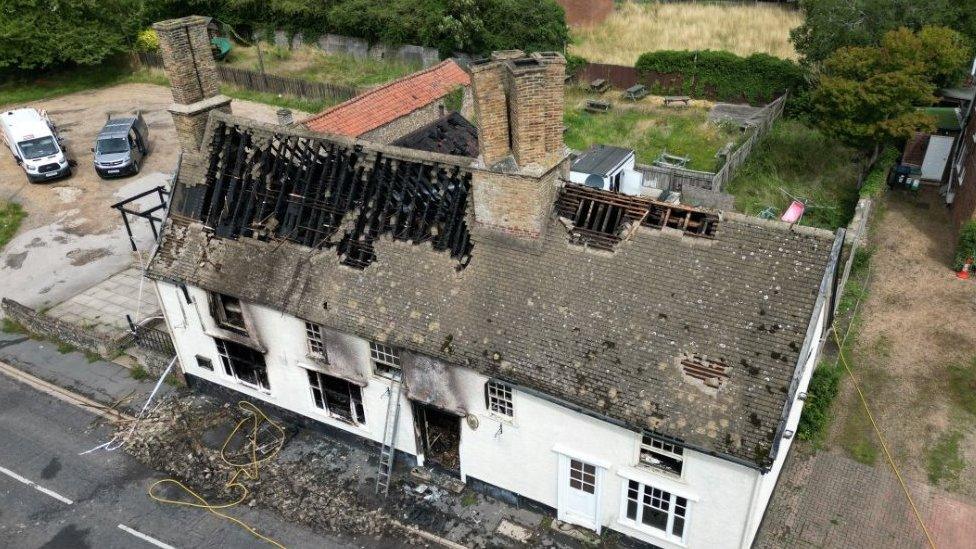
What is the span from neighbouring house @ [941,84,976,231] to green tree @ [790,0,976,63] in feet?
18.6

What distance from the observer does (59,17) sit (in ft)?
152

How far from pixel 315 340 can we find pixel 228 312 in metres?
3.10

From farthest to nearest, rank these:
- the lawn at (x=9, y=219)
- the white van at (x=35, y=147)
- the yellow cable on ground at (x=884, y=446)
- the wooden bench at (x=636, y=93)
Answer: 1. the wooden bench at (x=636, y=93)
2. the white van at (x=35, y=147)
3. the lawn at (x=9, y=219)
4. the yellow cable on ground at (x=884, y=446)

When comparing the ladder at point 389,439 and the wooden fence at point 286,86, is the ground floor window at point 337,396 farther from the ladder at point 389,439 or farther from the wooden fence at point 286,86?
the wooden fence at point 286,86

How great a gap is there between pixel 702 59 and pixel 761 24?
52.5 feet

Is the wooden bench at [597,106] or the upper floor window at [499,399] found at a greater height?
the upper floor window at [499,399]

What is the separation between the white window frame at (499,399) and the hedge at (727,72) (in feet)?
113

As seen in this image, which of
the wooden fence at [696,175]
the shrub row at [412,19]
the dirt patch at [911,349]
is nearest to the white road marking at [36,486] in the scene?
the dirt patch at [911,349]

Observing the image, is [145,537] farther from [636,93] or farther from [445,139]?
[636,93]

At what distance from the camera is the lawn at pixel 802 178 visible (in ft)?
95.6

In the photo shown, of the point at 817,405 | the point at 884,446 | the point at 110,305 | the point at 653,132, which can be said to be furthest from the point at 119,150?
the point at 884,446

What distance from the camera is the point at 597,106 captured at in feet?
138

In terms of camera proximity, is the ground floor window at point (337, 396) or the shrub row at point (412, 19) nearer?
the ground floor window at point (337, 396)

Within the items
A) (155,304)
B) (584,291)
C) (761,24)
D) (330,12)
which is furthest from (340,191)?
(761,24)
